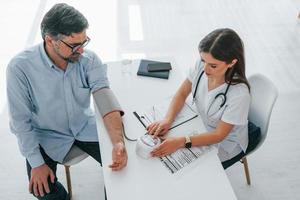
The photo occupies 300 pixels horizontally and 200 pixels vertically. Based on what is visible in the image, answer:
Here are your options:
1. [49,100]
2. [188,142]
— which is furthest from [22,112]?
[188,142]

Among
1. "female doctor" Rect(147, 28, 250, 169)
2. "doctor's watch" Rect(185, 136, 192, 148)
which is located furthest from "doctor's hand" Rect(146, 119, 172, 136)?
"doctor's watch" Rect(185, 136, 192, 148)

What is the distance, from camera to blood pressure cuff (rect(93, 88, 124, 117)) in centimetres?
189

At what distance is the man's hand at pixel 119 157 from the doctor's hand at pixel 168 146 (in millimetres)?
139

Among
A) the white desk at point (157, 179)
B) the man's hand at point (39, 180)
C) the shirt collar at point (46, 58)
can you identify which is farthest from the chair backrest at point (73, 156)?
the shirt collar at point (46, 58)

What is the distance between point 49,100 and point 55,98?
0.11 ft

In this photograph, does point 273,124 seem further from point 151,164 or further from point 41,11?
point 41,11

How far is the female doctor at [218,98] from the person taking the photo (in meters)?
1.74

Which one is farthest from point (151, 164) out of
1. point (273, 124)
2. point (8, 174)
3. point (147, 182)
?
point (273, 124)

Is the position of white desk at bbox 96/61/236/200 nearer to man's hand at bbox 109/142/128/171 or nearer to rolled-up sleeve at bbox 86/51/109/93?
man's hand at bbox 109/142/128/171

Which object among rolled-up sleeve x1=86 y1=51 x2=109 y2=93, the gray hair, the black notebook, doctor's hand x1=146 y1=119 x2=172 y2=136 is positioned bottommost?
doctor's hand x1=146 y1=119 x2=172 y2=136

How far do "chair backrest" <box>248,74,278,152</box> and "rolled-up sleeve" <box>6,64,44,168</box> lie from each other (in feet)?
4.04

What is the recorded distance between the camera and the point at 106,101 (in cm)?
193

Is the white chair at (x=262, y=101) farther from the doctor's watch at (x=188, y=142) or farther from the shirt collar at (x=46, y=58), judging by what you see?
the shirt collar at (x=46, y=58)

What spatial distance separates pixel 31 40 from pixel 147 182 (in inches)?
102
